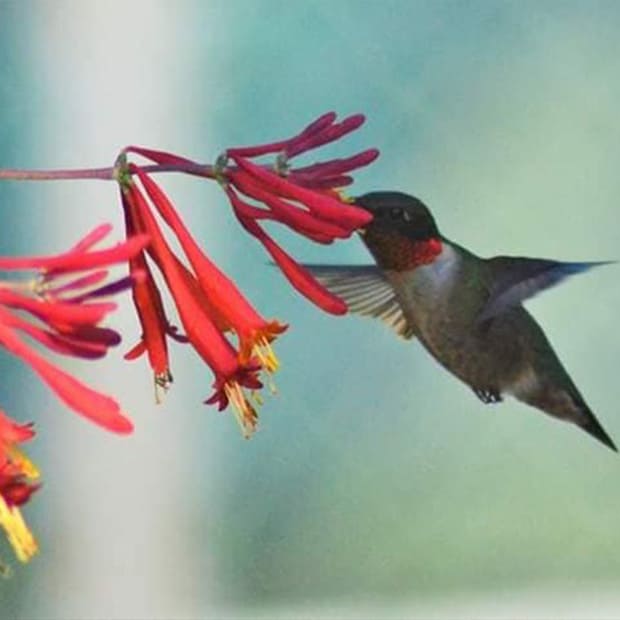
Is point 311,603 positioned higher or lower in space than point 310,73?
lower

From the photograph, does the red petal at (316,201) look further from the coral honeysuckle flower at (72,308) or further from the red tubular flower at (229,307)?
the coral honeysuckle flower at (72,308)

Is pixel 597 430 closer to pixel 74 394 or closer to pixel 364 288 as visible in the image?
pixel 364 288

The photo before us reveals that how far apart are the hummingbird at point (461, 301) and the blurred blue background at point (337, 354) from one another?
0.02m

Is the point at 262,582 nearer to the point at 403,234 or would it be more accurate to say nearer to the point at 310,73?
the point at 403,234

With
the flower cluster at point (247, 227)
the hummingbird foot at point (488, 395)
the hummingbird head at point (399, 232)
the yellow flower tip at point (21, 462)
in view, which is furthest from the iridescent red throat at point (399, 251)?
the yellow flower tip at point (21, 462)

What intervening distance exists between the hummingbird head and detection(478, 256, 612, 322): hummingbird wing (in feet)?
0.24

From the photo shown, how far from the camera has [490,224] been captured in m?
1.93

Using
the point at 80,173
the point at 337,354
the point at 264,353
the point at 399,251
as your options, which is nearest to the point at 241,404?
the point at 264,353

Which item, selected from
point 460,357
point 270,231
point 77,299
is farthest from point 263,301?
point 77,299

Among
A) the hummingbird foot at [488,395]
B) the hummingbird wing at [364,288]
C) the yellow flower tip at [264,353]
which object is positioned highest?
the hummingbird wing at [364,288]

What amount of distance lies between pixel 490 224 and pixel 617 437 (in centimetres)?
27

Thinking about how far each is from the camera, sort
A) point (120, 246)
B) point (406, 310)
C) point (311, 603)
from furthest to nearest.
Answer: point (311, 603)
point (406, 310)
point (120, 246)

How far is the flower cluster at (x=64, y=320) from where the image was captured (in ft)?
1.59

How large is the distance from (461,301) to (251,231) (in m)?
1.13
